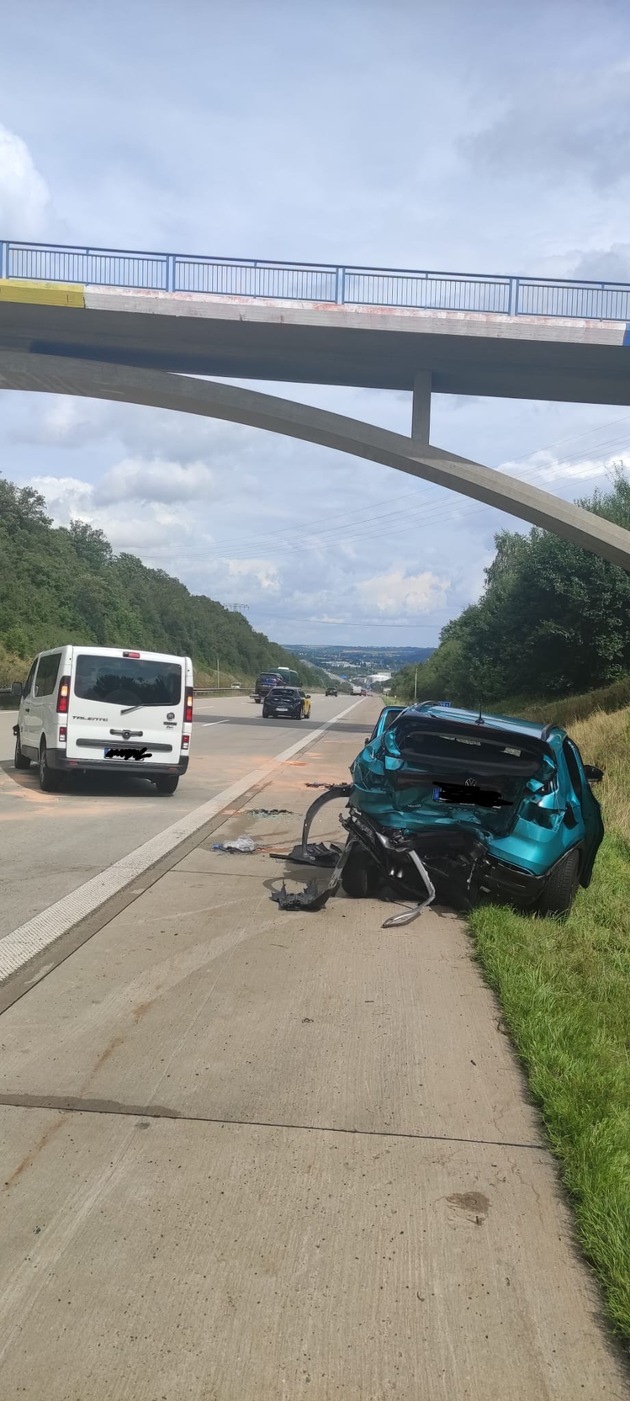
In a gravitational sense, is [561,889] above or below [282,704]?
above

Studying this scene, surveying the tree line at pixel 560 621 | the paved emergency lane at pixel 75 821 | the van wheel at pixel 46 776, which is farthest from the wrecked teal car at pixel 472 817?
the tree line at pixel 560 621

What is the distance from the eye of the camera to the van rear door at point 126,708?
512 inches

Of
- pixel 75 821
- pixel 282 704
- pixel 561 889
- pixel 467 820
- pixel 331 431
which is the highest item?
pixel 331 431

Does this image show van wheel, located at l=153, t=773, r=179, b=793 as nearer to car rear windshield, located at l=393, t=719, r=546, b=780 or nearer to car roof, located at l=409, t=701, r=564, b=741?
car roof, located at l=409, t=701, r=564, b=741

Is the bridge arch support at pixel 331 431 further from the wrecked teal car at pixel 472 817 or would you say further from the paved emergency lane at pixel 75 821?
the wrecked teal car at pixel 472 817

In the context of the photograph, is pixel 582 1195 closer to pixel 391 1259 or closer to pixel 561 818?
pixel 391 1259

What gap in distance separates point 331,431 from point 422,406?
238 centimetres

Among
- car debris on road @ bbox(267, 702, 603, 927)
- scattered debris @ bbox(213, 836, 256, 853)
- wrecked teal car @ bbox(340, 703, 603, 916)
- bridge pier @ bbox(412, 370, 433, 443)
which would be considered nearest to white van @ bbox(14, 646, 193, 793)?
scattered debris @ bbox(213, 836, 256, 853)

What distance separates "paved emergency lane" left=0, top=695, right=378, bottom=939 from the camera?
791cm

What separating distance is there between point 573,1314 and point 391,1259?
1.67 ft

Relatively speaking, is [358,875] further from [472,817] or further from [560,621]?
[560,621]

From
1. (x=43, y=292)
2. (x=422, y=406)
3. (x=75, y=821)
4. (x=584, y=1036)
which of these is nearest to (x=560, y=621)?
(x=422, y=406)

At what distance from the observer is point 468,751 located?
7.61 meters

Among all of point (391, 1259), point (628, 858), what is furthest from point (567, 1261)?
point (628, 858)
